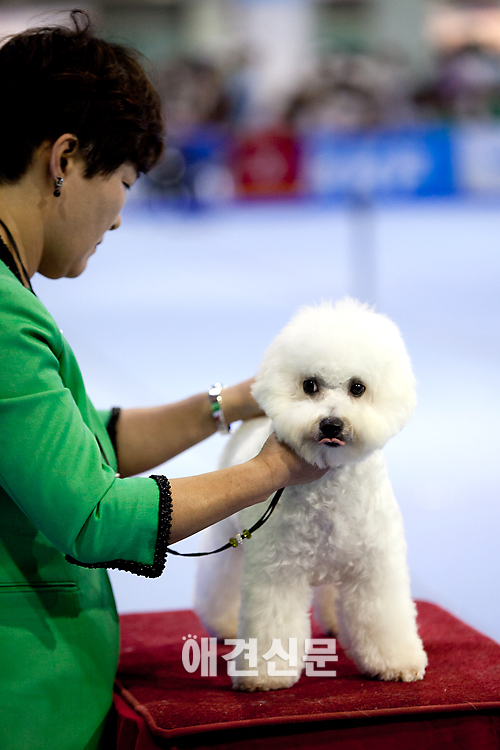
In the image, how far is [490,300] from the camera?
573 cm

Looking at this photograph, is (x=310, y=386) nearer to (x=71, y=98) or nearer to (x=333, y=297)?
(x=333, y=297)

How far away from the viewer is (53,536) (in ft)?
3.14

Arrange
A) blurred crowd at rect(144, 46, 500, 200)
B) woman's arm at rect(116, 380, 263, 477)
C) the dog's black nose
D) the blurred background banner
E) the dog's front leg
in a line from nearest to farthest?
the dog's black nose, the dog's front leg, woman's arm at rect(116, 380, 263, 477), the blurred background banner, blurred crowd at rect(144, 46, 500, 200)

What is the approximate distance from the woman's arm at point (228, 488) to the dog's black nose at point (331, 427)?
0.23 ft

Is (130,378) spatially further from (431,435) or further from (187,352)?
(431,435)

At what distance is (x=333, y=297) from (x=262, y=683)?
640 millimetres

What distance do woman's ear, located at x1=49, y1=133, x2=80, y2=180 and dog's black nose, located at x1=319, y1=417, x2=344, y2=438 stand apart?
18.6 inches

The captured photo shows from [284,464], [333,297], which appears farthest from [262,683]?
[333,297]

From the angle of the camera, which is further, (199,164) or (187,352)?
(199,164)

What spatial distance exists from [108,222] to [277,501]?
1.54 feet

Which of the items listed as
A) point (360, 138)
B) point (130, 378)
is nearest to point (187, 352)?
point (130, 378)

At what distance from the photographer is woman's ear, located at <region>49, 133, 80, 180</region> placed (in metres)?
1.07

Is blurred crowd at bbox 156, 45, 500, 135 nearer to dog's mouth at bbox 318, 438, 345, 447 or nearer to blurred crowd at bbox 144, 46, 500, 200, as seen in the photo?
blurred crowd at bbox 144, 46, 500, 200

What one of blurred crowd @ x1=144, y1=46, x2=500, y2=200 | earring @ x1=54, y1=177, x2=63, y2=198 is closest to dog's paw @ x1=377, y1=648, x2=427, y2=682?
earring @ x1=54, y1=177, x2=63, y2=198
